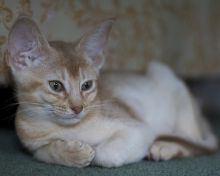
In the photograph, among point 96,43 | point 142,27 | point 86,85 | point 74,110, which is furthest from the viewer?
point 142,27

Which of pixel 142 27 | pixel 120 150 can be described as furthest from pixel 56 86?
pixel 142 27

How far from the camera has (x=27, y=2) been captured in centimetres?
171

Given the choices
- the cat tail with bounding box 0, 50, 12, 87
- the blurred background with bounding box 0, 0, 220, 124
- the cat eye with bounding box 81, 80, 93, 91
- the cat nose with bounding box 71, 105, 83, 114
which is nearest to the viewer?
the cat nose with bounding box 71, 105, 83, 114

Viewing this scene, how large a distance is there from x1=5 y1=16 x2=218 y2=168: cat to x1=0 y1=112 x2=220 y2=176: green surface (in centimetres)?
3

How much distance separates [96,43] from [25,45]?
0.93 ft

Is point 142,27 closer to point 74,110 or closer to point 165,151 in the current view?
point 165,151

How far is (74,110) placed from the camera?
1.46 meters

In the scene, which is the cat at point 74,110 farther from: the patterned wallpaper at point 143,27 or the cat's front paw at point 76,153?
the patterned wallpaper at point 143,27

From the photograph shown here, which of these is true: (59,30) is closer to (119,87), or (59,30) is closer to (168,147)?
(119,87)

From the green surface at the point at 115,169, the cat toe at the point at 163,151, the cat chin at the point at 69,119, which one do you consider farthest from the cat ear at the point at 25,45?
the cat toe at the point at 163,151

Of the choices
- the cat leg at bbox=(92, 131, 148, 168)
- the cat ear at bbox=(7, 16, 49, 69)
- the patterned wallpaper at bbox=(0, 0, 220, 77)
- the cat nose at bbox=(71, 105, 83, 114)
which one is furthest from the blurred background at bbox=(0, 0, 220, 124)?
the cat leg at bbox=(92, 131, 148, 168)

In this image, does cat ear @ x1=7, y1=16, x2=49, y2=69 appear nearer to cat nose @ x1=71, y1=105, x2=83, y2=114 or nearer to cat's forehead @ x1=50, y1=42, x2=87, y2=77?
cat's forehead @ x1=50, y1=42, x2=87, y2=77

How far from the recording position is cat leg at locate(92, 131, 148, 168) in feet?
4.98

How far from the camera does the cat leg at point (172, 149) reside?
1.71 m
